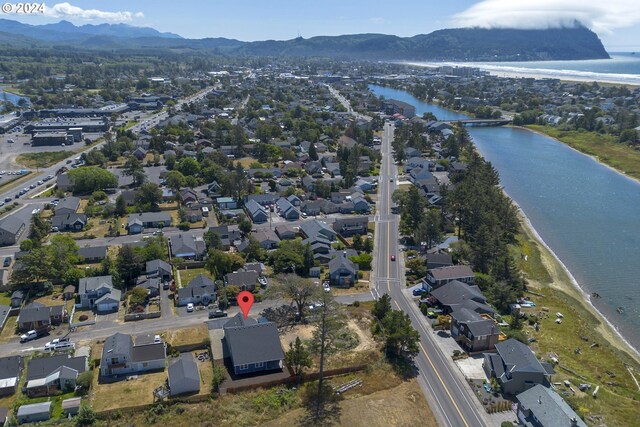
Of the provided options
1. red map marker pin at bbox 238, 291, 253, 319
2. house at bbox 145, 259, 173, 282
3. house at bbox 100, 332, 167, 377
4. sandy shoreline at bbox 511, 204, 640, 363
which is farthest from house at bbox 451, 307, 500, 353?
house at bbox 145, 259, 173, 282

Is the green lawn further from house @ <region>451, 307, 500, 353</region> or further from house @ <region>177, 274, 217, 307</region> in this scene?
house @ <region>451, 307, 500, 353</region>

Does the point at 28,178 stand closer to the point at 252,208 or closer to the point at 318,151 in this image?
the point at 252,208

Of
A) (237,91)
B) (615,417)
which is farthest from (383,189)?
(237,91)

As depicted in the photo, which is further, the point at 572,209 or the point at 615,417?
the point at 572,209

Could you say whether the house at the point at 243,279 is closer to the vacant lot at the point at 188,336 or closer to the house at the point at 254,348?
the vacant lot at the point at 188,336

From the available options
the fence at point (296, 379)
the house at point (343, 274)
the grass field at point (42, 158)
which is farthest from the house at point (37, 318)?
the grass field at point (42, 158)
